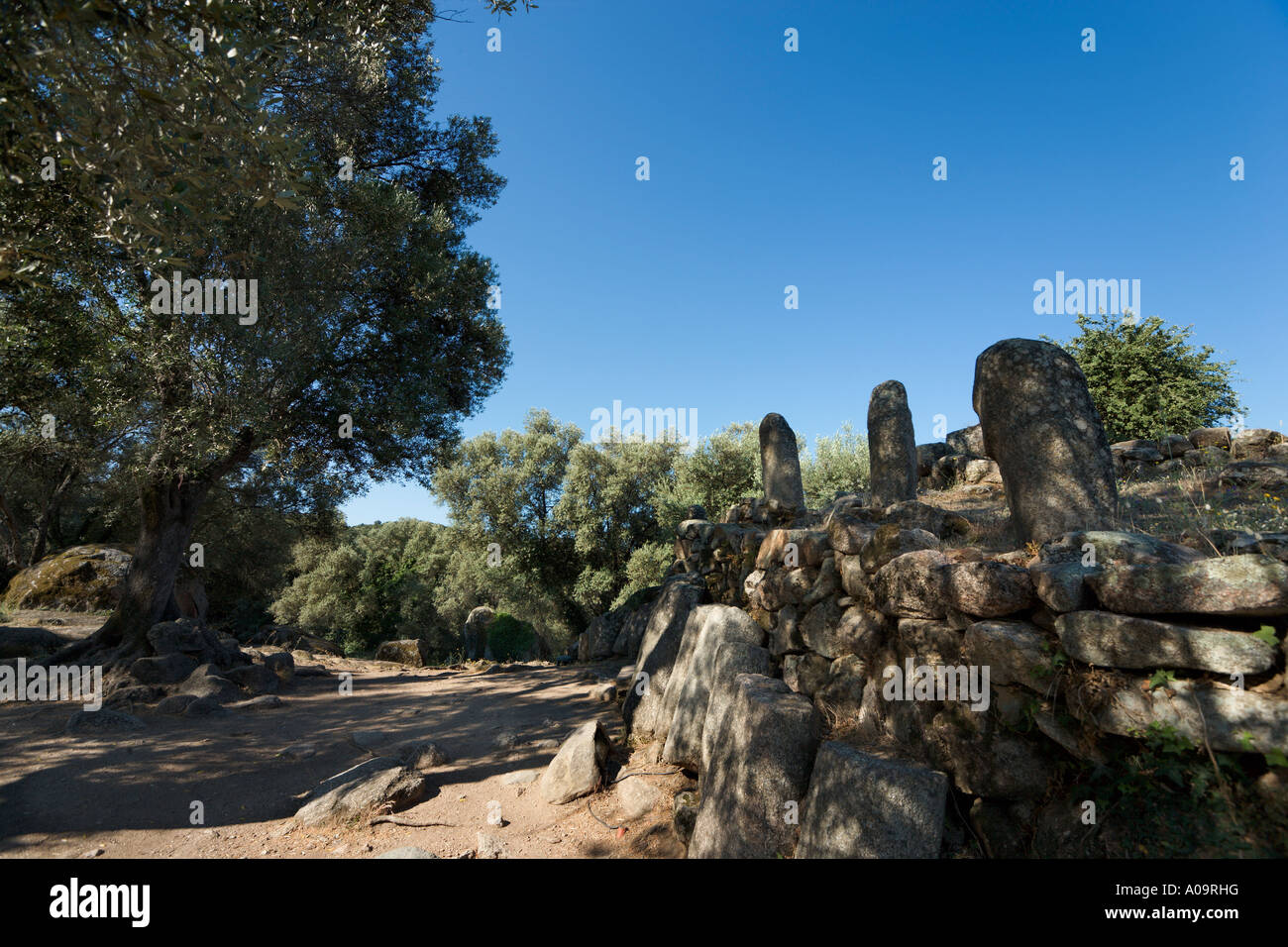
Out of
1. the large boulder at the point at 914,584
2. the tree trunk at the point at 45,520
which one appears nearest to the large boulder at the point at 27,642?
the tree trunk at the point at 45,520

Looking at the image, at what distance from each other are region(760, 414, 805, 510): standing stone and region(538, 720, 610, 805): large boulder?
6.88 meters

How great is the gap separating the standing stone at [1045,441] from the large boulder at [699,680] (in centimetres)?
301

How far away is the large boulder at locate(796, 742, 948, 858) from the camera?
11.0 ft

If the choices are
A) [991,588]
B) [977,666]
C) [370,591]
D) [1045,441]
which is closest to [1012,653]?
[977,666]

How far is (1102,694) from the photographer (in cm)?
288

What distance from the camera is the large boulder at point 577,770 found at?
6199 mm

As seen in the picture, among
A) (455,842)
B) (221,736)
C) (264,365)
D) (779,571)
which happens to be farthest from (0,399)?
(779,571)

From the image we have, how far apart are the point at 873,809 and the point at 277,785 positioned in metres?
6.68

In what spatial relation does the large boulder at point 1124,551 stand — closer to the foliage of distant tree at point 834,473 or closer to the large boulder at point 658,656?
the large boulder at point 658,656

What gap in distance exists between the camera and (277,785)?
681cm

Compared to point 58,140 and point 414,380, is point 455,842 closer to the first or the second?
point 58,140

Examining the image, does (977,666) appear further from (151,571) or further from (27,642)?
(27,642)

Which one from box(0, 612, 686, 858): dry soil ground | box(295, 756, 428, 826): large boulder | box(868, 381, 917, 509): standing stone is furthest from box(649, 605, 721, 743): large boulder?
box(868, 381, 917, 509): standing stone
